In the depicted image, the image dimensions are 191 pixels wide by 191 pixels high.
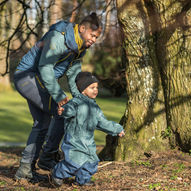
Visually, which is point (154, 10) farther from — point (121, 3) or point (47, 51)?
point (47, 51)

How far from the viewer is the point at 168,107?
480 centimetres

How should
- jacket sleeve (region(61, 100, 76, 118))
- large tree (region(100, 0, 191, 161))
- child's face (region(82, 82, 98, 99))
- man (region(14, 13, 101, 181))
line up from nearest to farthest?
jacket sleeve (region(61, 100, 76, 118)) < man (region(14, 13, 101, 181)) < child's face (region(82, 82, 98, 99)) < large tree (region(100, 0, 191, 161))

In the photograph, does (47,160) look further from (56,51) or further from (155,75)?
(155,75)

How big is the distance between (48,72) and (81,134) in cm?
70

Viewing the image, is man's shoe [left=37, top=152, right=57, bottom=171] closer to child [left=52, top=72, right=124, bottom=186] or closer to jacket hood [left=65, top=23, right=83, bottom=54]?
child [left=52, top=72, right=124, bottom=186]

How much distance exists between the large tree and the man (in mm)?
986

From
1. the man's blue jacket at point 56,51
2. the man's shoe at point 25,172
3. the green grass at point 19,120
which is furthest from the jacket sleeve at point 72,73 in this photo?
the green grass at point 19,120

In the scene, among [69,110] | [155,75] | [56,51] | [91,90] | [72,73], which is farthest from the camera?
[155,75]

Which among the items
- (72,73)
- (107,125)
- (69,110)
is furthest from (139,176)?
(72,73)

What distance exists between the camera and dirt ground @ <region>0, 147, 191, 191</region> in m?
3.69

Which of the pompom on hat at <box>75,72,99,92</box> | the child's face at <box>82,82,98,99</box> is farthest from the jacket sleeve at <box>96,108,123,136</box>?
the pompom on hat at <box>75,72,99,92</box>

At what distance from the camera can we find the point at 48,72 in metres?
3.56

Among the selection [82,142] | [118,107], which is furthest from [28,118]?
Answer: [82,142]

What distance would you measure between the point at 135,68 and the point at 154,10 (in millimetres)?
825
